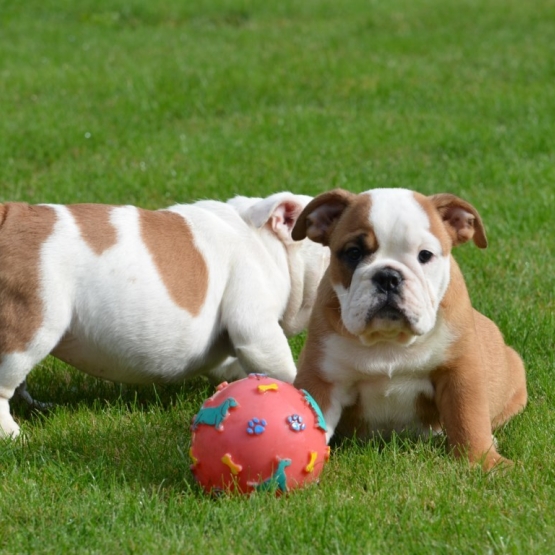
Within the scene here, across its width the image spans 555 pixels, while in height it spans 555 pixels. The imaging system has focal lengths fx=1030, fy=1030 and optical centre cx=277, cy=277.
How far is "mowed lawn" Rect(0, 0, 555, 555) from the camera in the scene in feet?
11.9

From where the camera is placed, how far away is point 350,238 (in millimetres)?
4156

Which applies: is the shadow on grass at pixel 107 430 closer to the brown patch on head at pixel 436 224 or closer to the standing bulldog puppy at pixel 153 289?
the standing bulldog puppy at pixel 153 289

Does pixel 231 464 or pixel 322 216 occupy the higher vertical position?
pixel 322 216

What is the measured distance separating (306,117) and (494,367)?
5759mm

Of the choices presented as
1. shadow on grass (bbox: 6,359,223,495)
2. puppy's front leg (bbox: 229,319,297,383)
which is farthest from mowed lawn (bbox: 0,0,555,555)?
puppy's front leg (bbox: 229,319,297,383)

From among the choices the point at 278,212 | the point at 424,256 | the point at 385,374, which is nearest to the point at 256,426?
the point at 385,374

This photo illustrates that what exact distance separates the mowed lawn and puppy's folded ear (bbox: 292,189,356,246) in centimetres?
93

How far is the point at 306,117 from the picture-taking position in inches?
394

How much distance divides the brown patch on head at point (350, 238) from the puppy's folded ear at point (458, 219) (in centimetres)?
32

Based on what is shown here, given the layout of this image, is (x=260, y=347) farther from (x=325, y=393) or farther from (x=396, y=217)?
(x=396, y=217)

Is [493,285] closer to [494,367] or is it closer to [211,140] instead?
[494,367]

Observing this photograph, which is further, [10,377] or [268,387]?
[10,377]

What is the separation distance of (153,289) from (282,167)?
3959 millimetres

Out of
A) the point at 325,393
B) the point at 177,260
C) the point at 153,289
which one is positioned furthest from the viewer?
the point at 177,260
